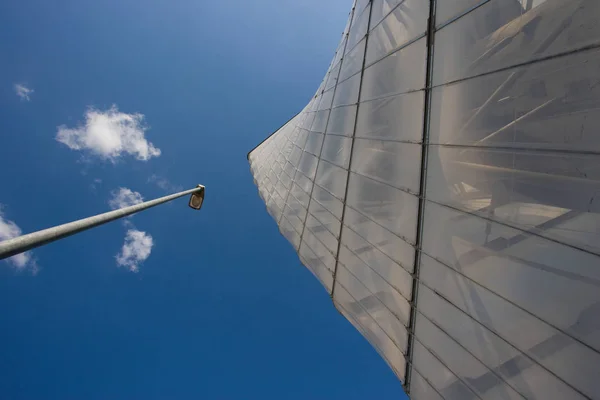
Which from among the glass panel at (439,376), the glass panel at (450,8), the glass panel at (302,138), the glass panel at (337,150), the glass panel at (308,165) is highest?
the glass panel at (450,8)

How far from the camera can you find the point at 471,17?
7.66 meters

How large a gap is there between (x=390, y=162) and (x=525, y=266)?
5.37m

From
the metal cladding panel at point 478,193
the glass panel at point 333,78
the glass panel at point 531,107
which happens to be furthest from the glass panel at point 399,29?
the glass panel at point 333,78

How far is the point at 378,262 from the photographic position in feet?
41.8

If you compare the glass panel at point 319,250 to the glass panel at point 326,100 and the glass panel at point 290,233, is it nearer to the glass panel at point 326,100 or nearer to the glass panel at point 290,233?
the glass panel at point 290,233

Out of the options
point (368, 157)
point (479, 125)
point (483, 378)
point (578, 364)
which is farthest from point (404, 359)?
point (479, 125)

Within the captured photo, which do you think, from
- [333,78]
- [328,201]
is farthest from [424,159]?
[333,78]

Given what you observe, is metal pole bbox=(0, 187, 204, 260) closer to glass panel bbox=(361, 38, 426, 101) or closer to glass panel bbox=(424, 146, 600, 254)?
glass panel bbox=(424, 146, 600, 254)

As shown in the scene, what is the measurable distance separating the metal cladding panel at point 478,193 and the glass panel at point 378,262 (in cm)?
7

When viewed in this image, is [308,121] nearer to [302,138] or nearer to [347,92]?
[302,138]

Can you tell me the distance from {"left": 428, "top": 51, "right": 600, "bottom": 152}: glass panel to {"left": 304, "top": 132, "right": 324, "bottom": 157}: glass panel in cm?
986

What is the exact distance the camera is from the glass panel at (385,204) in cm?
1029

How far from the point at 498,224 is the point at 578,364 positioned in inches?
114

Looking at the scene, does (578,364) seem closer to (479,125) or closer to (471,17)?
(479,125)
